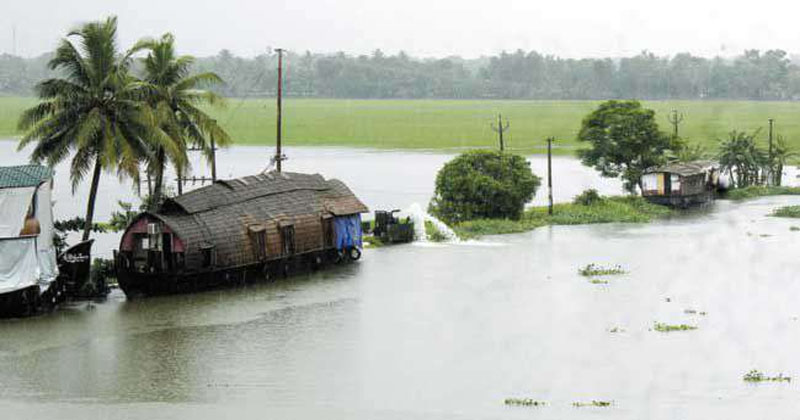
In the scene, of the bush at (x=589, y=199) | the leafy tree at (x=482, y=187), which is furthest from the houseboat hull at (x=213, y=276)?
the bush at (x=589, y=199)

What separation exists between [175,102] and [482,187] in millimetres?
20542

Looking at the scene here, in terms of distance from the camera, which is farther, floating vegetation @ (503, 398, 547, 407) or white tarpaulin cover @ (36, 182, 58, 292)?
white tarpaulin cover @ (36, 182, 58, 292)

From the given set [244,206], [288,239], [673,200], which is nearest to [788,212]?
[673,200]

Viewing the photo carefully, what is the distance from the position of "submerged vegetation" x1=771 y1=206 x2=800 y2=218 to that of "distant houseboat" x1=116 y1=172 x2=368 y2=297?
30.4 meters

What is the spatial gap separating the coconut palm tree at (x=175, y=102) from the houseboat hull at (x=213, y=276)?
14.3 ft

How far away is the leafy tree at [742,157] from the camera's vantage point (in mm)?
83562

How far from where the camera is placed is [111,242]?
54.0m

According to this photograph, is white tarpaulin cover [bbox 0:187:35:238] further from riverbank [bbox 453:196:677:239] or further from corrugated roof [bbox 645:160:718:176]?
corrugated roof [bbox 645:160:718:176]

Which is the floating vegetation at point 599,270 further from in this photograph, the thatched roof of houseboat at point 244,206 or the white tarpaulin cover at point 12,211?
the white tarpaulin cover at point 12,211

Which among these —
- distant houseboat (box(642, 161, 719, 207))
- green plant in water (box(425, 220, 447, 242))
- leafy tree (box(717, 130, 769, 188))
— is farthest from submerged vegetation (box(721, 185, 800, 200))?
green plant in water (box(425, 220, 447, 242))

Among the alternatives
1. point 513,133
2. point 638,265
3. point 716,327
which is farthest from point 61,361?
point 513,133

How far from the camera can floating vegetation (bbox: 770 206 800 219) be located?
65.7 meters

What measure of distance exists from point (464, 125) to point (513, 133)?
1427cm

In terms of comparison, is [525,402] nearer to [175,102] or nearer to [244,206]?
[244,206]
